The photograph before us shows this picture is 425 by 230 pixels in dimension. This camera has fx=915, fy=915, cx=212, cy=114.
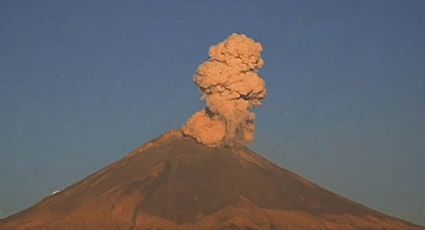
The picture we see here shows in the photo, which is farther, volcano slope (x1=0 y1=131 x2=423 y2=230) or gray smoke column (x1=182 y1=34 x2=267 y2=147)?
gray smoke column (x1=182 y1=34 x2=267 y2=147)

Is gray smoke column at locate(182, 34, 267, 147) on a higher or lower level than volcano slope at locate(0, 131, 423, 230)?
higher

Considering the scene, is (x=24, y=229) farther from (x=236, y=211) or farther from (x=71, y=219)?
(x=236, y=211)

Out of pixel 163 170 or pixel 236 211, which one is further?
pixel 163 170

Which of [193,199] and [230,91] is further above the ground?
[230,91]

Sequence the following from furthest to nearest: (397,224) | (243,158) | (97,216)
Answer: (243,158), (397,224), (97,216)

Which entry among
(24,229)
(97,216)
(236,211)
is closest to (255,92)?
(236,211)
